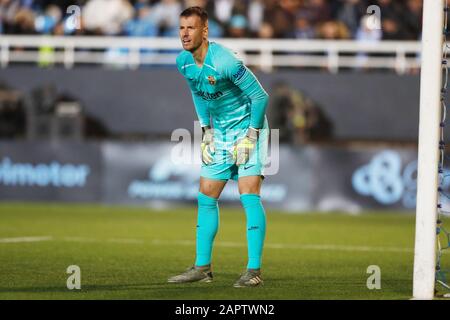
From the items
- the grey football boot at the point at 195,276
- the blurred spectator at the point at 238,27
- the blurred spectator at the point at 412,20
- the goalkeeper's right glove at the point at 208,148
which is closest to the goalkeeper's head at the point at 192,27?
the goalkeeper's right glove at the point at 208,148

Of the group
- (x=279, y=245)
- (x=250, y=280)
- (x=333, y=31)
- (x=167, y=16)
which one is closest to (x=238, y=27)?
(x=167, y=16)

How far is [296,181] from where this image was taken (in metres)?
20.7

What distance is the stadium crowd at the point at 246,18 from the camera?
22.8m

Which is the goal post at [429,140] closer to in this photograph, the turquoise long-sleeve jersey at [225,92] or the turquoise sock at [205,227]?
the turquoise long-sleeve jersey at [225,92]

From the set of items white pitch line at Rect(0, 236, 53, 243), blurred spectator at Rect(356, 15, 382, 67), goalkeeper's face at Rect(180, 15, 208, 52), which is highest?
blurred spectator at Rect(356, 15, 382, 67)

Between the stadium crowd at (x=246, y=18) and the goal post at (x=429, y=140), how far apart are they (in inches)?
571

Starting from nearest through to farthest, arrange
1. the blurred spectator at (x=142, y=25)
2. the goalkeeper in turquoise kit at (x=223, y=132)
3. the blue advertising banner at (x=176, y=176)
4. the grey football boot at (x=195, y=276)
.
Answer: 1. the goalkeeper in turquoise kit at (x=223, y=132)
2. the grey football boot at (x=195, y=276)
3. the blue advertising banner at (x=176, y=176)
4. the blurred spectator at (x=142, y=25)

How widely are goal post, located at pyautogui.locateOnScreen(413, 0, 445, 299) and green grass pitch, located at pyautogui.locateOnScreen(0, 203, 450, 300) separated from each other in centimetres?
43

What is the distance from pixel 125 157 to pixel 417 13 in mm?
6951

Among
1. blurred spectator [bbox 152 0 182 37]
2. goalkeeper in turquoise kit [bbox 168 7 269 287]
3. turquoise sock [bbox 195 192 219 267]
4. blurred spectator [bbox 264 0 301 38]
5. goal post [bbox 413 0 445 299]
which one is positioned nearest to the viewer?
goal post [bbox 413 0 445 299]

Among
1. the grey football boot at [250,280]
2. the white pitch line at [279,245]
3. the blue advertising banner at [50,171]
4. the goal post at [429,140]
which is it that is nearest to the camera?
the goal post at [429,140]

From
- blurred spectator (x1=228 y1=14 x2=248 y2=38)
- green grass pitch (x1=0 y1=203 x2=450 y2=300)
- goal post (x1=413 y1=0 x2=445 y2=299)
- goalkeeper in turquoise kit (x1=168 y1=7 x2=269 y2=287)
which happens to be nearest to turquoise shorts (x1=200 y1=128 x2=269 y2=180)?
goalkeeper in turquoise kit (x1=168 y1=7 x2=269 y2=287)

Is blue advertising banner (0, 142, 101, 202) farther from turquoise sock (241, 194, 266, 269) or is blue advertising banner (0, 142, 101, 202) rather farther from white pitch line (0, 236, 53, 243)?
turquoise sock (241, 194, 266, 269)

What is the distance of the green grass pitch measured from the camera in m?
8.76
